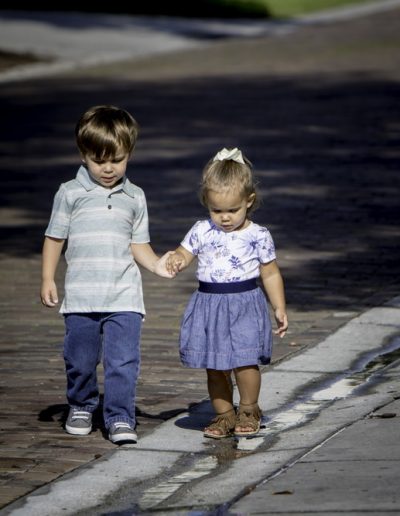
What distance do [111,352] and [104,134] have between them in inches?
37.4

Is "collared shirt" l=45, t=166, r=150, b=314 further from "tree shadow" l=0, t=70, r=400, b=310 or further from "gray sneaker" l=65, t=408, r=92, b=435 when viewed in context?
"tree shadow" l=0, t=70, r=400, b=310

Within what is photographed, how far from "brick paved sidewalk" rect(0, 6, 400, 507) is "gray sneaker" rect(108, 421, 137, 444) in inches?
3.3

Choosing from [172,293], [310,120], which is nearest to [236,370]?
[172,293]

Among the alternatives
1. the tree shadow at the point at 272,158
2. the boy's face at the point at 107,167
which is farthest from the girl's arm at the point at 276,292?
the tree shadow at the point at 272,158

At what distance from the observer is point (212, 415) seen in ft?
21.1

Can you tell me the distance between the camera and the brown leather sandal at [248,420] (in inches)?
239

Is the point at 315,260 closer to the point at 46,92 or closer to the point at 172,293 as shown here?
the point at 172,293

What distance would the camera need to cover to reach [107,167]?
5.96 metres

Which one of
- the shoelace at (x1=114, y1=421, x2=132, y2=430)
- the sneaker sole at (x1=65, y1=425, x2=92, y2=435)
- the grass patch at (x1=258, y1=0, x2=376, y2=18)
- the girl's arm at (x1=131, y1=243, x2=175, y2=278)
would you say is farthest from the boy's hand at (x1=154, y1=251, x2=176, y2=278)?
the grass patch at (x1=258, y1=0, x2=376, y2=18)

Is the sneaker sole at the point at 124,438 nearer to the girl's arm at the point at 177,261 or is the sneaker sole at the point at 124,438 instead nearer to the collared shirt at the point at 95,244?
the collared shirt at the point at 95,244

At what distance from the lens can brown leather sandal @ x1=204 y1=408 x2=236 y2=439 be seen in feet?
19.9

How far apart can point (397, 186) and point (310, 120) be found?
459 cm

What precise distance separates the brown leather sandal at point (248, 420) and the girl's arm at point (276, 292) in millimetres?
356

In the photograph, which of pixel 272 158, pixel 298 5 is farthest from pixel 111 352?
pixel 298 5
